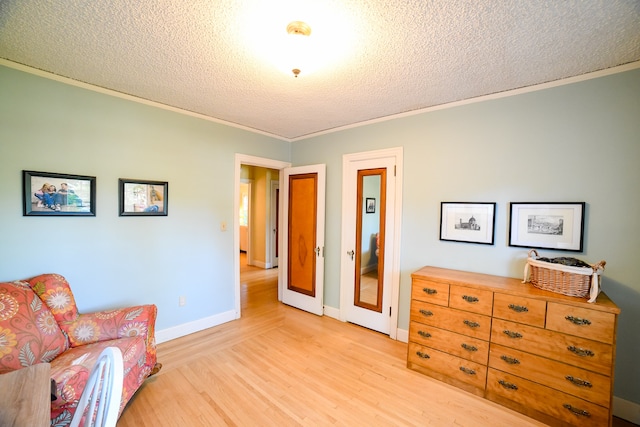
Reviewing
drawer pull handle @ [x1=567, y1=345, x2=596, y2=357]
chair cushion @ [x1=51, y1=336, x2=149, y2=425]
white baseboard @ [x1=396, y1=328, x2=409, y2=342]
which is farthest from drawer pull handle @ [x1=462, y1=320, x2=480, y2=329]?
chair cushion @ [x1=51, y1=336, x2=149, y2=425]

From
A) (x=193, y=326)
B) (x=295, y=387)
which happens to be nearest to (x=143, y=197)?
(x=193, y=326)

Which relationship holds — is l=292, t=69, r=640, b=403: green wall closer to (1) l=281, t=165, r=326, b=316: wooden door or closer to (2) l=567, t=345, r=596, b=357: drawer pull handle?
(2) l=567, t=345, r=596, b=357: drawer pull handle

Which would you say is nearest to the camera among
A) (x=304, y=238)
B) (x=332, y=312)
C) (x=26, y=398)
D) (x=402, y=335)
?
(x=26, y=398)

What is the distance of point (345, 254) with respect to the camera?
132 inches

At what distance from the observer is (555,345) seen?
1.76m

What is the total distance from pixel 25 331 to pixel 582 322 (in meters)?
3.58

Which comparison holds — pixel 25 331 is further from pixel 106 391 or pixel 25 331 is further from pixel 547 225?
pixel 547 225

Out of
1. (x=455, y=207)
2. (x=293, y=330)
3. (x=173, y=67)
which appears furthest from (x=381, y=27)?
(x=293, y=330)

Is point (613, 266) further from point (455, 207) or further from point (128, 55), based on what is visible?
point (128, 55)

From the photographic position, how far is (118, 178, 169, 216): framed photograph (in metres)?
2.50

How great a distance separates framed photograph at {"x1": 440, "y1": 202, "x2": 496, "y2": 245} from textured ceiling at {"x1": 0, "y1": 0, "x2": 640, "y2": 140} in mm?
1050

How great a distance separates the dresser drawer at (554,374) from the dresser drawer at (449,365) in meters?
0.14

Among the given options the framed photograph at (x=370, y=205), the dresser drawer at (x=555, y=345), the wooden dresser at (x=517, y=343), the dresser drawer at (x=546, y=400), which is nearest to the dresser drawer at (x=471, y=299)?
the wooden dresser at (x=517, y=343)

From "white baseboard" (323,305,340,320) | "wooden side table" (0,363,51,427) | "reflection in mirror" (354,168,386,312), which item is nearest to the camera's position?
"wooden side table" (0,363,51,427)
